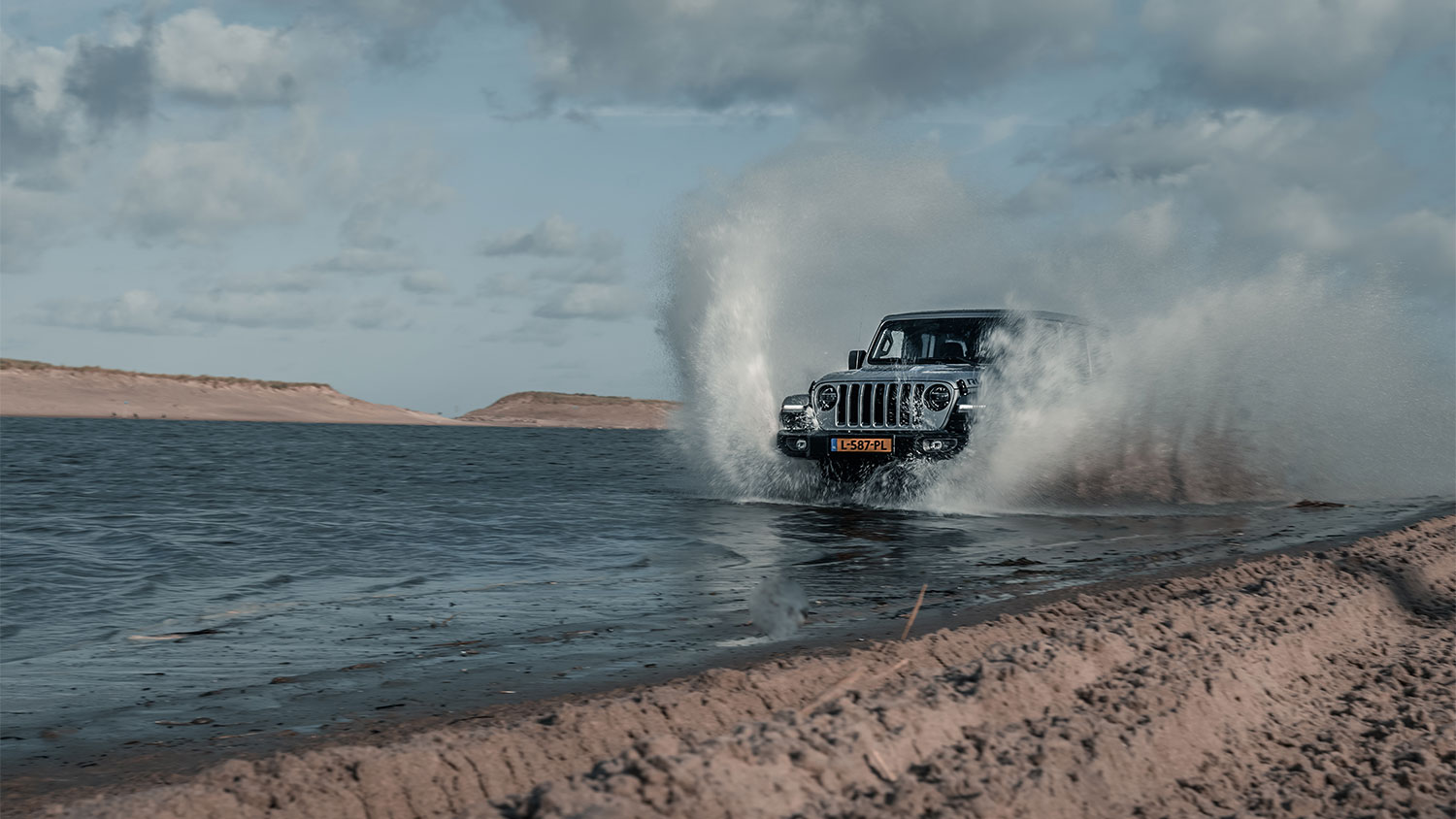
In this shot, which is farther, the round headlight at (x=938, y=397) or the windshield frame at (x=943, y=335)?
the windshield frame at (x=943, y=335)

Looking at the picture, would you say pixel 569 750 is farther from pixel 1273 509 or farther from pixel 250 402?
pixel 250 402

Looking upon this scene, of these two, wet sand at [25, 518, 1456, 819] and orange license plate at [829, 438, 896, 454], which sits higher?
orange license plate at [829, 438, 896, 454]

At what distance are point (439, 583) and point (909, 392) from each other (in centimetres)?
656

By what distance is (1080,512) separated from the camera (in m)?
13.7

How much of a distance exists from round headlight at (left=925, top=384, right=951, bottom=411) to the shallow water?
1.24 m

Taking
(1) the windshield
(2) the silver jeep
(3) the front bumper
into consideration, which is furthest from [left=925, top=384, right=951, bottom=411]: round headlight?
(1) the windshield

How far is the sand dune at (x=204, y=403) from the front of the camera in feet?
279

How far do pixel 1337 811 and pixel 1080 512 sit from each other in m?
10.8

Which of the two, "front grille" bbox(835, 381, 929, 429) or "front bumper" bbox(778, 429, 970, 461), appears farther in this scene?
"front grille" bbox(835, 381, 929, 429)

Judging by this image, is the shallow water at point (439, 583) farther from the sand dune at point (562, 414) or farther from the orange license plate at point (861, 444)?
the sand dune at point (562, 414)

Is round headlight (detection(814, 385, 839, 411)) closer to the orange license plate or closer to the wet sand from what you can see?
the orange license plate

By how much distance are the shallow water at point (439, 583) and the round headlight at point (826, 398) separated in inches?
48.6

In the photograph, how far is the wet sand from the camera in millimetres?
3004

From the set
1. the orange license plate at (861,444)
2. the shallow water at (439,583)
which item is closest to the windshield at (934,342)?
the orange license plate at (861,444)
